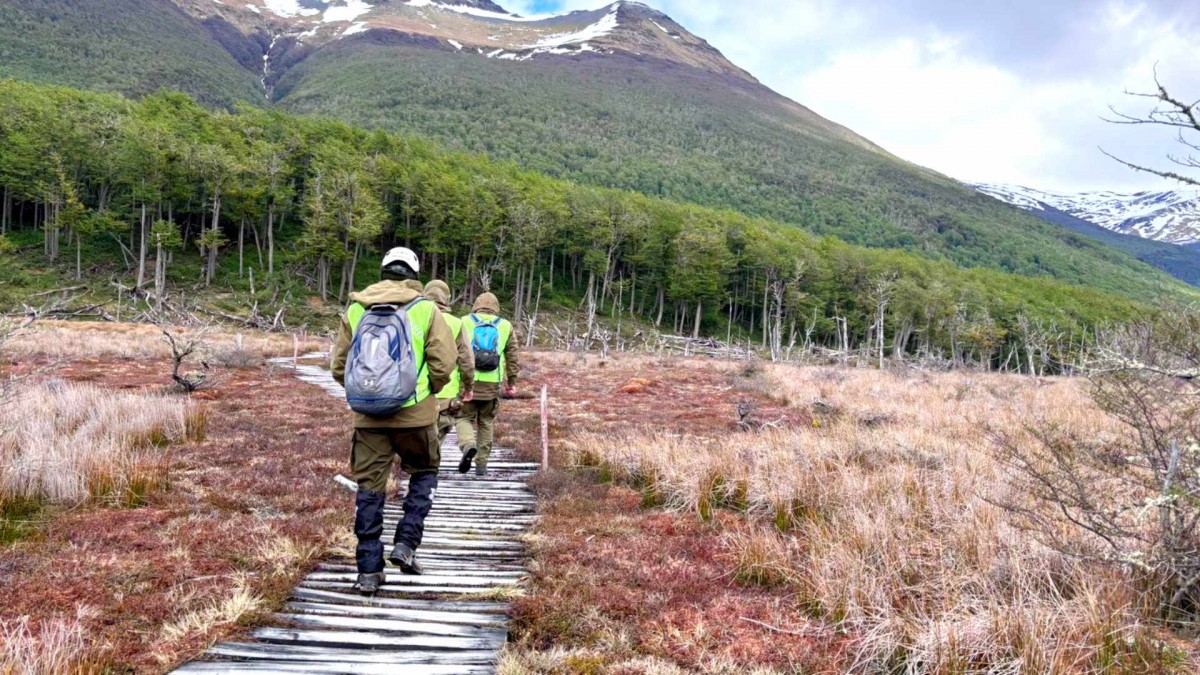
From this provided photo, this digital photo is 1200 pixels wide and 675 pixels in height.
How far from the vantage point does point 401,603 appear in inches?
171

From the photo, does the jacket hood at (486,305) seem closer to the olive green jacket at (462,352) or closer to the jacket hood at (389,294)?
the olive green jacket at (462,352)

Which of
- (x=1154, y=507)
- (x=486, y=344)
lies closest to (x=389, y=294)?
(x=486, y=344)

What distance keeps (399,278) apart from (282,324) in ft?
151

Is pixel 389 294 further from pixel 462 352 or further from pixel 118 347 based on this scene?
pixel 118 347

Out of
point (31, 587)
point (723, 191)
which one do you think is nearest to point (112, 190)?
point (31, 587)

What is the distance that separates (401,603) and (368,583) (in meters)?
0.32

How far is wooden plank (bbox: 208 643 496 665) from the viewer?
11.4ft

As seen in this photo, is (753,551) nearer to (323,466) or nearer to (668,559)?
(668,559)

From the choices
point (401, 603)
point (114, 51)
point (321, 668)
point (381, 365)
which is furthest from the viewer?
point (114, 51)

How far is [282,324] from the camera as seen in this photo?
148ft

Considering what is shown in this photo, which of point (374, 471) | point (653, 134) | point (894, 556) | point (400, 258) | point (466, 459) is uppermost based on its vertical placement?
point (653, 134)

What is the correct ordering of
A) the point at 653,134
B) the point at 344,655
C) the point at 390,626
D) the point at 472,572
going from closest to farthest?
the point at 344,655, the point at 390,626, the point at 472,572, the point at 653,134

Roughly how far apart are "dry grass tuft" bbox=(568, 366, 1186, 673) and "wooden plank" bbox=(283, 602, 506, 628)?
209 cm

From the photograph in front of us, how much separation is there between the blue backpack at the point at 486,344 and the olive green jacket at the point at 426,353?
11.2 ft
